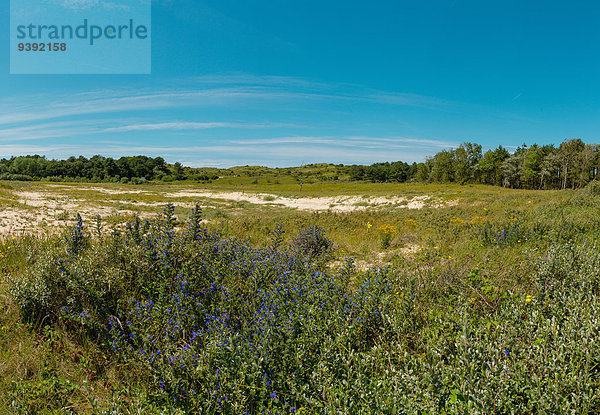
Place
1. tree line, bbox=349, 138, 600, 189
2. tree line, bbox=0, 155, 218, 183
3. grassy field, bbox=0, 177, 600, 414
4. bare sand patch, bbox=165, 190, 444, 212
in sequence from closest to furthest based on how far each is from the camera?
grassy field, bbox=0, 177, 600, 414
bare sand patch, bbox=165, 190, 444, 212
tree line, bbox=349, 138, 600, 189
tree line, bbox=0, 155, 218, 183

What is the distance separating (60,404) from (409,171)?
520 ft

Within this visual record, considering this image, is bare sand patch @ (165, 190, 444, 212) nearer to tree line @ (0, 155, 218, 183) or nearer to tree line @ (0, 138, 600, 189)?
tree line @ (0, 138, 600, 189)

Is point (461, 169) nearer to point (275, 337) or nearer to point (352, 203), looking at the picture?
point (352, 203)

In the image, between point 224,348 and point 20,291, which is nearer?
point 224,348

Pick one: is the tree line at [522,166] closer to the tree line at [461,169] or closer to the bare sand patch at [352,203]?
the tree line at [461,169]

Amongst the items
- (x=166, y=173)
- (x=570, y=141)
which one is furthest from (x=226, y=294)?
(x=166, y=173)

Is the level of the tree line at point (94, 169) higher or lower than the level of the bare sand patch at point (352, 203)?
higher

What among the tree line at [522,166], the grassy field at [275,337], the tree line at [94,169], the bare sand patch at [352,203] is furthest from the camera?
the tree line at [94,169]

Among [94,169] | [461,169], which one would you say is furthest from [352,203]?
[94,169]

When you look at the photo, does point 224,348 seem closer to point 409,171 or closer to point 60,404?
point 60,404

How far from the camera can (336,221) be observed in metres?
14.3

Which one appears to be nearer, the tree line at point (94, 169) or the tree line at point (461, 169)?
the tree line at point (461, 169)

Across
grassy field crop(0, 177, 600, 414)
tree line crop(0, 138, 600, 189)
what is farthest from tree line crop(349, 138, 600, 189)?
grassy field crop(0, 177, 600, 414)

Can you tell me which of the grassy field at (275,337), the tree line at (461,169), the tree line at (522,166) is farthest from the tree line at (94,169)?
the grassy field at (275,337)
